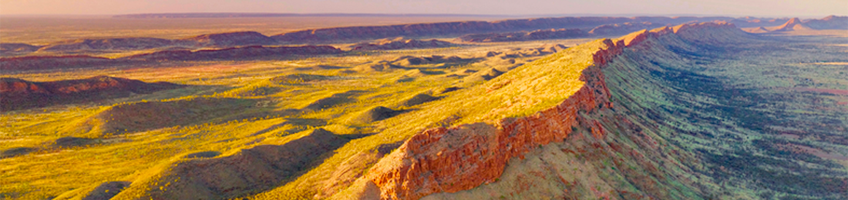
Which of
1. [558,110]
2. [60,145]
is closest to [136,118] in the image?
[60,145]

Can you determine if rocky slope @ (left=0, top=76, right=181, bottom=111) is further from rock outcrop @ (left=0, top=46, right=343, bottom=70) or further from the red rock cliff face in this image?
the red rock cliff face

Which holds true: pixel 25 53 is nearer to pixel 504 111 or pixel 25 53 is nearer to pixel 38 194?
pixel 38 194

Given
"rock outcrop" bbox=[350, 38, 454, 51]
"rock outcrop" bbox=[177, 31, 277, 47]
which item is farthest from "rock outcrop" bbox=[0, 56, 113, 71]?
"rock outcrop" bbox=[350, 38, 454, 51]

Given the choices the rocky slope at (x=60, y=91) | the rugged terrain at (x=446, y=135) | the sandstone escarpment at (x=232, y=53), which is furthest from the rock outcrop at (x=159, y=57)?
the rocky slope at (x=60, y=91)

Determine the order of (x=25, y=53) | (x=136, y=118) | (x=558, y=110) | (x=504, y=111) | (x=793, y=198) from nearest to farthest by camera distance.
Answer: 1. (x=558, y=110)
2. (x=793, y=198)
3. (x=504, y=111)
4. (x=136, y=118)
5. (x=25, y=53)

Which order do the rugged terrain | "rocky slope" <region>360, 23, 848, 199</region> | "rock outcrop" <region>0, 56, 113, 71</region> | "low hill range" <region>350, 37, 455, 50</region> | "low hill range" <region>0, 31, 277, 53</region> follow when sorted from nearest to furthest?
"rocky slope" <region>360, 23, 848, 199</region> < the rugged terrain < "rock outcrop" <region>0, 56, 113, 71</region> < "low hill range" <region>0, 31, 277, 53</region> < "low hill range" <region>350, 37, 455, 50</region>

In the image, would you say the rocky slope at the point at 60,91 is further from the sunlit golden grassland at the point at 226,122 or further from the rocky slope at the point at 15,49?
the rocky slope at the point at 15,49

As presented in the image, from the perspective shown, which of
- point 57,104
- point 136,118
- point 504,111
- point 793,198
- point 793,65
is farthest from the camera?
point 793,65
